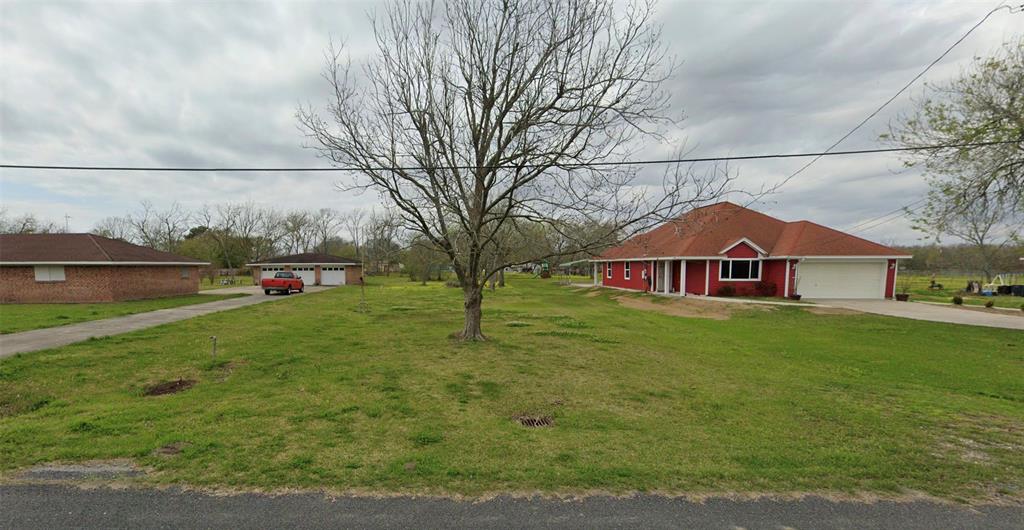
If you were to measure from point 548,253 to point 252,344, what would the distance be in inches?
280

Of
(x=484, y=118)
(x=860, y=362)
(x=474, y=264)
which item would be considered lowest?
(x=860, y=362)

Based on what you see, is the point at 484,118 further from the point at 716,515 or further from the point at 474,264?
the point at 716,515

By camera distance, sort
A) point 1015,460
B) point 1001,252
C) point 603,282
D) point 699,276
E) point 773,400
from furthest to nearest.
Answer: point 1001,252, point 603,282, point 699,276, point 773,400, point 1015,460

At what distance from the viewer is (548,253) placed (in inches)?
362

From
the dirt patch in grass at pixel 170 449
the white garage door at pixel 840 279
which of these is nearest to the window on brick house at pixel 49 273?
the dirt patch in grass at pixel 170 449

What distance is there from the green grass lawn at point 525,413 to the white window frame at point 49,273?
47.5ft

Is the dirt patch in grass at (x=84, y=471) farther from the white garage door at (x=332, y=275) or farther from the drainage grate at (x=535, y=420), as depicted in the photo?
the white garage door at (x=332, y=275)

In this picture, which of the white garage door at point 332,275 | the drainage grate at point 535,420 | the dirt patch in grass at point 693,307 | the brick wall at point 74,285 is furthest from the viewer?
the white garage door at point 332,275

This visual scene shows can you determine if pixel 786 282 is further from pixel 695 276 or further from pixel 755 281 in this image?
pixel 695 276

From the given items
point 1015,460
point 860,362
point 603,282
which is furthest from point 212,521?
point 603,282

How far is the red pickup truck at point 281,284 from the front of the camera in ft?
85.2

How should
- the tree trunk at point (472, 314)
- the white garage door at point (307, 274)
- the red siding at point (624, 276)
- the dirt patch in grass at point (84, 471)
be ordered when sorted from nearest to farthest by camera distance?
the dirt patch in grass at point (84, 471), the tree trunk at point (472, 314), the red siding at point (624, 276), the white garage door at point (307, 274)

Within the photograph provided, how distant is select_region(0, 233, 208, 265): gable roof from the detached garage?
14.1 meters

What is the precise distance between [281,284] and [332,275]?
463 inches
